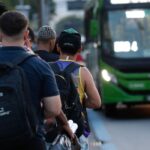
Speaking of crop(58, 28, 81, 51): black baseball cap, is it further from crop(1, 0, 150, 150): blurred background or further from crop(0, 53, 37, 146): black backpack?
crop(1, 0, 150, 150): blurred background

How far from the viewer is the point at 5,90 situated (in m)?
4.56

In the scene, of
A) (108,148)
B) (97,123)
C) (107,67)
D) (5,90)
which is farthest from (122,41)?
(5,90)

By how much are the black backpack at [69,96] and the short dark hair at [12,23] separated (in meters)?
0.90

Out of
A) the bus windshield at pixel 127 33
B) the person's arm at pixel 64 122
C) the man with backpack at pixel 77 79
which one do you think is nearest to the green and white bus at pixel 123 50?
the bus windshield at pixel 127 33

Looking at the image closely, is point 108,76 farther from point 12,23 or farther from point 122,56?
point 12,23

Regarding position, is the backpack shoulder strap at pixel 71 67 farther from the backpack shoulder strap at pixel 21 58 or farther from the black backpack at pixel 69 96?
the backpack shoulder strap at pixel 21 58

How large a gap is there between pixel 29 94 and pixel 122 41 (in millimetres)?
11761

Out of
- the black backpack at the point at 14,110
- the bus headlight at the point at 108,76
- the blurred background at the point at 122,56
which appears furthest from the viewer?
the bus headlight at the point at 108,76

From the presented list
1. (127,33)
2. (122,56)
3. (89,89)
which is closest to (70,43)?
(89,89)

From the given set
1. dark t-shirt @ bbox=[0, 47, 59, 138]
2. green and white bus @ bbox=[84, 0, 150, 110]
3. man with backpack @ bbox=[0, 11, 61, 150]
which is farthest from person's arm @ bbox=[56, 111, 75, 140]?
green and white bus @ bbox=[84, 0, 150, 110]

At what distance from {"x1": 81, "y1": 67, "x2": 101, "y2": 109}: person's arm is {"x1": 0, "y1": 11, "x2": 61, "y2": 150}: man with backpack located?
106cm

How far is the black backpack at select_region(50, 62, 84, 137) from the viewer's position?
18.2 feet

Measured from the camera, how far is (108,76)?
16.2m

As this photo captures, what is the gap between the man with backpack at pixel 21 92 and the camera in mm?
4551
